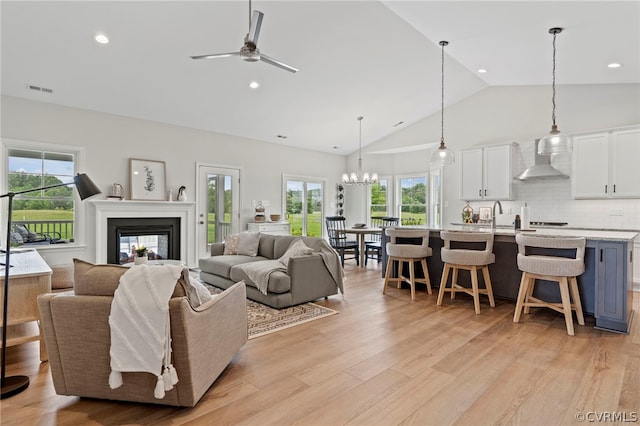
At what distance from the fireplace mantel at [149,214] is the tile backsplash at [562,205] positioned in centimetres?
519

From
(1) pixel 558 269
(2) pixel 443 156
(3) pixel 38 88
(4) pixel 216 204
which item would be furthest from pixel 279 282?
(3) pixel 38 88

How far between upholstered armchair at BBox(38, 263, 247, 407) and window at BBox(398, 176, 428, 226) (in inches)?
278

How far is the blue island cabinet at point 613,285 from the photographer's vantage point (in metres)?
3.19

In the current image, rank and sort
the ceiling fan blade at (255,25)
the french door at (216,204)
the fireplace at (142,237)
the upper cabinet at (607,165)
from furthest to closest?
the french door at (216,204) → the fireplace at (142,237) → the upper cabinet at (607,165) → the ceiling fan blade at (255,25)

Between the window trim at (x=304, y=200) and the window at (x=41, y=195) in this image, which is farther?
the window trim at (x=304, y=200)

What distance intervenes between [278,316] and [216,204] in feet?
12.8

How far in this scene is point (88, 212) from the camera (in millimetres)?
5422

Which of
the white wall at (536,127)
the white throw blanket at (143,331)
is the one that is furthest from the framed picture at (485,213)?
the white throw blanket at (143,331)

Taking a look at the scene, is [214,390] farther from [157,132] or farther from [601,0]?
[157,132]

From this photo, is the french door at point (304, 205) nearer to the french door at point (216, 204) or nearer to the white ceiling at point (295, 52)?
the french door at point (216, 204)

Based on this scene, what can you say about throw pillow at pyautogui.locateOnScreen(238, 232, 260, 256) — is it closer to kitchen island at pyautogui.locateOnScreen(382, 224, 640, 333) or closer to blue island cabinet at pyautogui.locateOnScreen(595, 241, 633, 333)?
kitchen island at pyautogui.locateOnScreen(382, 224, 640, 333)

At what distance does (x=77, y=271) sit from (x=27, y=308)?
3.30 ft

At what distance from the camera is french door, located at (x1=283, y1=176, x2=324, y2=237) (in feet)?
27.6

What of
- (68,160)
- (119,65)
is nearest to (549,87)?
(119,65)
